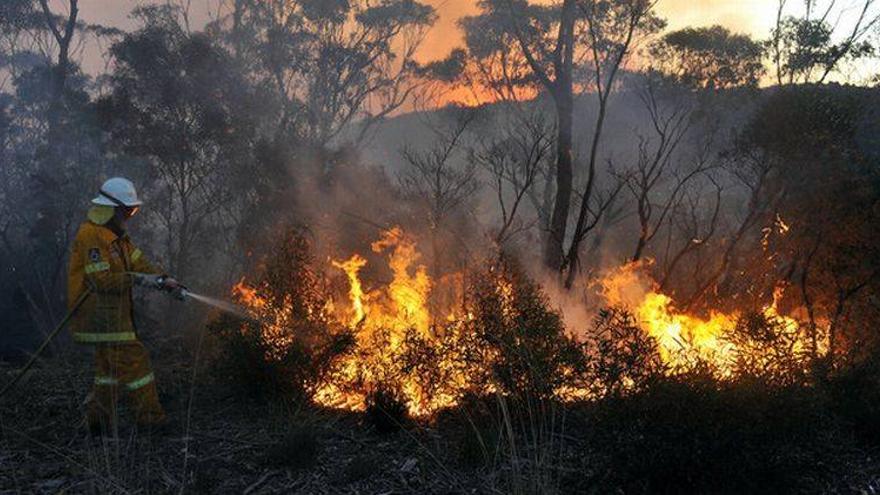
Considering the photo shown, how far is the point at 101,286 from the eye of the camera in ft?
18.1

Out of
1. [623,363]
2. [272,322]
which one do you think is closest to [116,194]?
[272,322]

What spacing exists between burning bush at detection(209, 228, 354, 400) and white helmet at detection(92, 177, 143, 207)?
1.57 meters

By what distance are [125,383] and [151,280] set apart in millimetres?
828

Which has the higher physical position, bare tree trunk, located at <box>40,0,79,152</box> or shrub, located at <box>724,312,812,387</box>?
bare tree trunk, located at <box>40,0,79,152</box>

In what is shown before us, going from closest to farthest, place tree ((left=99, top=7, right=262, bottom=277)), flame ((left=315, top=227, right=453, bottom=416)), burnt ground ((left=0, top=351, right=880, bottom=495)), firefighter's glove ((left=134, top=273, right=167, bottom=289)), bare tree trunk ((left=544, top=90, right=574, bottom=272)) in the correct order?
burnt ground ((left=0, top=351, right=880, bottom=495)), firefighter's glove ((left=134, top=273, right=167, bottom=289)), flame ((left=315, top=227, right=453, bottom=416)), bare tree trunk ((left=544, top=90, right=574, bottom=272)), tree ((left=99, top=7, right=262, bottom=277))

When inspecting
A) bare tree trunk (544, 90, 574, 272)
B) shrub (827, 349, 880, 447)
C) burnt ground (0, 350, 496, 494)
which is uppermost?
bare tree trunk (544, 90, 574, 272)

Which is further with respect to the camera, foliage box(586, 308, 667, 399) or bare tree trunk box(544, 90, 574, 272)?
bare tree trunk box(544, 90, 574, 272)

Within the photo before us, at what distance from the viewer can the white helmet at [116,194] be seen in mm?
5746

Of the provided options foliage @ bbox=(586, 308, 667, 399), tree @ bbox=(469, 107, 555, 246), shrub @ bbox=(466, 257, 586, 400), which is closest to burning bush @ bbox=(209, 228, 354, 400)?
shrub @ bbox=(466, 257, 586, 400)

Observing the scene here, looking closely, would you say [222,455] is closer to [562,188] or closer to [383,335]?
[383,335]

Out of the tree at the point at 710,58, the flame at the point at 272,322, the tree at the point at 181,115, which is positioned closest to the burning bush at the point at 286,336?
the flame at the point at 272,322

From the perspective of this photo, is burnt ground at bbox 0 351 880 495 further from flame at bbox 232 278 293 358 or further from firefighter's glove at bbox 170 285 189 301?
firefighter's glove at bbox 170 285 189 301

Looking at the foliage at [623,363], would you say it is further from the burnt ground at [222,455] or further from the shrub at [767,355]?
the burnt ground at [222,455]

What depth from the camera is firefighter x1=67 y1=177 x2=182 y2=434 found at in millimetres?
5516
